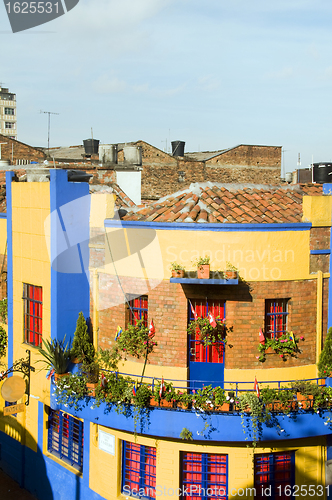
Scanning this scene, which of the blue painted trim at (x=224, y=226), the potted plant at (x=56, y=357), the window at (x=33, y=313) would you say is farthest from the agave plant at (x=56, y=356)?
the blue painted trim at (x=224, y=226)

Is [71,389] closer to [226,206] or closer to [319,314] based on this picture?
[226,206]

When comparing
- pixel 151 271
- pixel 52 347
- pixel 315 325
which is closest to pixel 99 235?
pixel 151 271

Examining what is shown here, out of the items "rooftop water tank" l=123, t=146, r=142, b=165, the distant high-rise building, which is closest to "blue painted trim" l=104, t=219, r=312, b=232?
"rooftop water tank" l=123, t=146, r=142, b=165

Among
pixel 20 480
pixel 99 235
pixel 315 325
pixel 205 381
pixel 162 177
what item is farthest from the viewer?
pixel 162 177

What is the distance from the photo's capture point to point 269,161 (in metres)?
35.9

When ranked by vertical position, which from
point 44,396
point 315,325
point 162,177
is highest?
point 162,177

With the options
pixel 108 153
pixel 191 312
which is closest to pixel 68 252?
pixel 191 312

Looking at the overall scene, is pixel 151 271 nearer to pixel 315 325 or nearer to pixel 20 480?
pixel 315 325

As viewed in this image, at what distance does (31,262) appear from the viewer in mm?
16703

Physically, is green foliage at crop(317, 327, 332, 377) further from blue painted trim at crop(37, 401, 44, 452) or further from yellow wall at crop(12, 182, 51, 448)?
blue painted trim at crop(37, 401, 44, 452)

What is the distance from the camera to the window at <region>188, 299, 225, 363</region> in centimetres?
1434

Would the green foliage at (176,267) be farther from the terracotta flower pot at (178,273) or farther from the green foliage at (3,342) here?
the green foliage at (3,342)

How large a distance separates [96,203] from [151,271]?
2839mm

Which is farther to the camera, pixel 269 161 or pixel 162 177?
pixel 269 161
